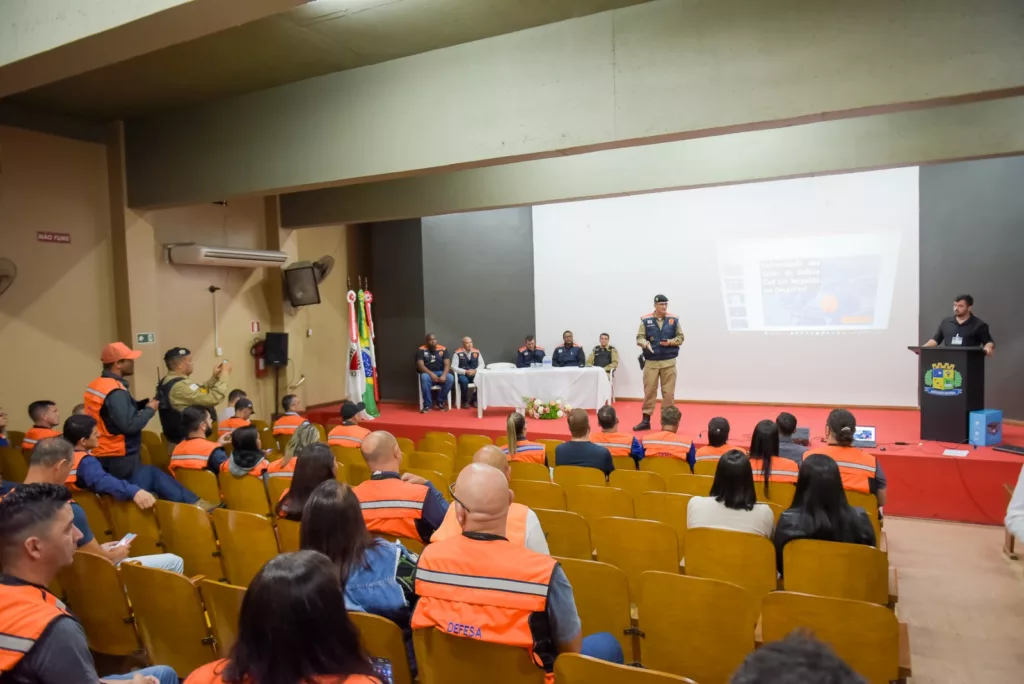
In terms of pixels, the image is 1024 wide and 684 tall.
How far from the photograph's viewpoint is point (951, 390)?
596 centimetres

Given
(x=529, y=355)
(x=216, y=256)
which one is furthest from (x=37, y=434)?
(x=529, y=355)

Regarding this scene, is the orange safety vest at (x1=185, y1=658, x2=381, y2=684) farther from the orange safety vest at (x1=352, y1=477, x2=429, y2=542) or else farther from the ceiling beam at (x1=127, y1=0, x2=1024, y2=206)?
the ceiling beam at (x1=127, y1=0, x2=1024, y2=206)

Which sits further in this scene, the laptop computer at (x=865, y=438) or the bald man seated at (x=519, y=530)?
the laptop computer at (x=865, y=438)

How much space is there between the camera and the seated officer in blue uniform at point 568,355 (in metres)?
9.50

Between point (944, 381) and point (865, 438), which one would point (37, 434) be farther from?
point (944, 381)

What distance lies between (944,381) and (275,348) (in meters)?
7.78

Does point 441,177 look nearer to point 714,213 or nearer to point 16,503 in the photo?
point 714,213

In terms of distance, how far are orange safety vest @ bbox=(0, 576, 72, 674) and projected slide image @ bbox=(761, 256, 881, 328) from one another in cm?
906

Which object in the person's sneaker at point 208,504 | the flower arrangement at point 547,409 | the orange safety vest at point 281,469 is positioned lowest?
the flower arrangement at point 547,409

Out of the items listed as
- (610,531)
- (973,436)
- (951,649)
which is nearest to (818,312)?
(973,436)

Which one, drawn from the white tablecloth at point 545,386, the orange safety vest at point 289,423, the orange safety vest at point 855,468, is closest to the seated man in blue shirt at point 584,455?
the orange safety vest at point 855,468

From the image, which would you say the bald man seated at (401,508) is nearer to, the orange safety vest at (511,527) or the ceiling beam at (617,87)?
the orange safety vest at (511,527)

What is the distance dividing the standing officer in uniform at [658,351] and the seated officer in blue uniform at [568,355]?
1.82 m

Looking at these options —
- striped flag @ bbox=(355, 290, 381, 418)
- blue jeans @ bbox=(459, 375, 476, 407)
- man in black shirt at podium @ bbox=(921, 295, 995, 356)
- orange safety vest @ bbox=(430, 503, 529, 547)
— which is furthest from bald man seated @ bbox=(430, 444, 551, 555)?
blue jeans @ bbox=(459, 375, 476, 407)
